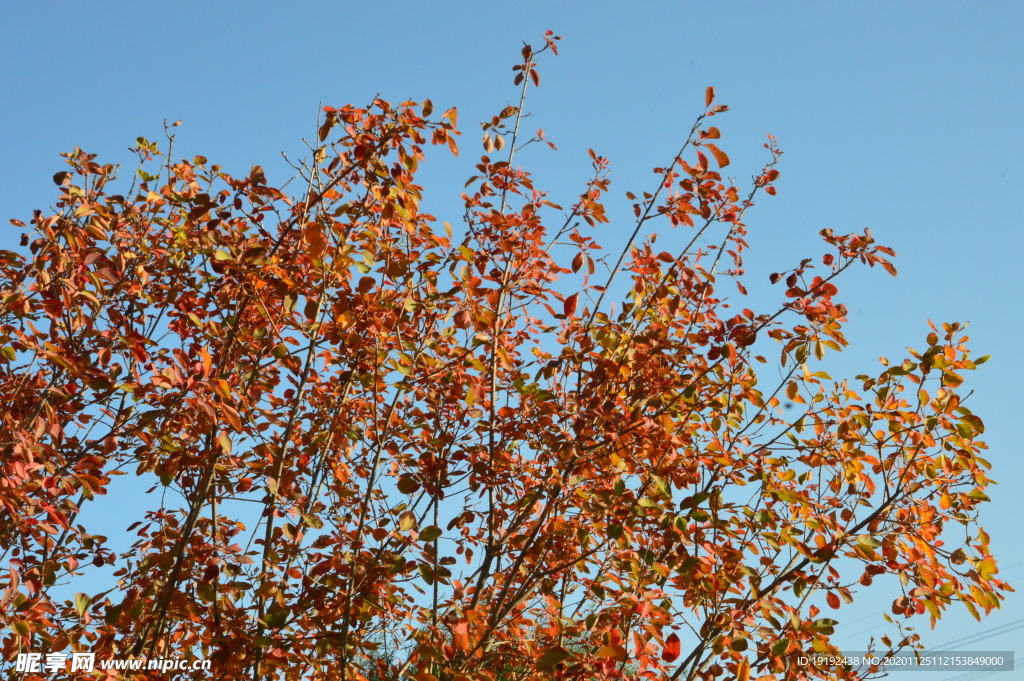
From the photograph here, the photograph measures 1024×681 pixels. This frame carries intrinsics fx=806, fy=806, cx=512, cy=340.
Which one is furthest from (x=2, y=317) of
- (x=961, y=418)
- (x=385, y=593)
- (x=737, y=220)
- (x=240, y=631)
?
(x=961, y=418)

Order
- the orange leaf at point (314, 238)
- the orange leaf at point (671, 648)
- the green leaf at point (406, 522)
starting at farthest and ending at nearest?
the orange leaf at point (671, 648) < the green leaf at point (406, 522) < the orange leaf at point (314, 238)

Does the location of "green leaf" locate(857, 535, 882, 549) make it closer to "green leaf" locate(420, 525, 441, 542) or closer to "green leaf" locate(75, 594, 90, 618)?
"green leaf" locate(420, 525, 441, 542)

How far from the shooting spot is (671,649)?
2971 mm

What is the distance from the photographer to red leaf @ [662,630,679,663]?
295 centimetres

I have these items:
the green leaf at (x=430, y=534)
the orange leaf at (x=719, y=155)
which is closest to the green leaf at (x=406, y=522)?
the green leaf at (x=430, y=534)

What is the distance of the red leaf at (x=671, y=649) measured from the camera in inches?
116

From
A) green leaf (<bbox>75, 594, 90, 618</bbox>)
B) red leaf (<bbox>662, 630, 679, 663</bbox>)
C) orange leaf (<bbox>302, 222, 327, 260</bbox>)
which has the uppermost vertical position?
orange leaf (<bbox>302, 222, 327, 260</bbox>)

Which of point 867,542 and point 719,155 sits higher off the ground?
point 719,155

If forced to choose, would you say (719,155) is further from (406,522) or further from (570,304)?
(406,522)

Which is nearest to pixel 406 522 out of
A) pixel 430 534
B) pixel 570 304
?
pixel 430 534

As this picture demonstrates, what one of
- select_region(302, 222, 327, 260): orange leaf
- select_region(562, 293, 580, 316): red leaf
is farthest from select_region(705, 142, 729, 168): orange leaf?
select_region(302, 222, 327, 260): orange leaf

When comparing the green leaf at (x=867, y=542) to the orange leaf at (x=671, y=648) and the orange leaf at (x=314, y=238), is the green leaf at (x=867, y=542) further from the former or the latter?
the orange leaf at (x=314, y=238)

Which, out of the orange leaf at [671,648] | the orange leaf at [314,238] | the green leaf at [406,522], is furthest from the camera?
the orange leaf at [671,648]

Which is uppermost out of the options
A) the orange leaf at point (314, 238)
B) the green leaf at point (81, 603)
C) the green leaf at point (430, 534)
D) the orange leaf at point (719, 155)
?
the orange leaf at point (719, 155)
